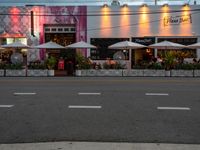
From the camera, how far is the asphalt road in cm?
897

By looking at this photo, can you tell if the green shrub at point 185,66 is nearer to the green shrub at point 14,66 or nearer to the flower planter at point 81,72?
the flower planter at point 81,72

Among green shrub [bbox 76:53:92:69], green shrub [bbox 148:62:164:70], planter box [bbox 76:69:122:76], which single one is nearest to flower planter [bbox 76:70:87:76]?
planter box [bbox 76:69:122:76]

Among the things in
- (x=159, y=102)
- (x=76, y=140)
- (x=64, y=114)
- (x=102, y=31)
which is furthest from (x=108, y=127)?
(x=102, y=31)

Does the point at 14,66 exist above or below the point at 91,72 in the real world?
above

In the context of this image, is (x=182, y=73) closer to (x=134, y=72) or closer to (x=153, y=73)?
(x=153, y=73)

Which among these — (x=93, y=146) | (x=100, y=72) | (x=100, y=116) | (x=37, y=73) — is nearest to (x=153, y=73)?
(x=100, y=72)

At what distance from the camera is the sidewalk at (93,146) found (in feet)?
25.2

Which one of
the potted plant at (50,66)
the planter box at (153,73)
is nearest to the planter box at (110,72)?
the planter box at (153,73)

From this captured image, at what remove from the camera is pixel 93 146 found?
7820 mm

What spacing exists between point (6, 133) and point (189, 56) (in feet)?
101

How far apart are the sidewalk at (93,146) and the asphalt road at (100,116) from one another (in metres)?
0.46

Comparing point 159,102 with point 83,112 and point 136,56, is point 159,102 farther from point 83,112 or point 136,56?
point 136,56

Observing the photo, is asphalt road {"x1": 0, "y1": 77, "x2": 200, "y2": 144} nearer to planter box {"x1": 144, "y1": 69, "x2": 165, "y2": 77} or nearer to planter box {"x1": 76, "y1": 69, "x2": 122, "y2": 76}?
planter box {"x1": 144, "y1": 69, "x2": 165, "y2": 77}

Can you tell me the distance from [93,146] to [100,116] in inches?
144
